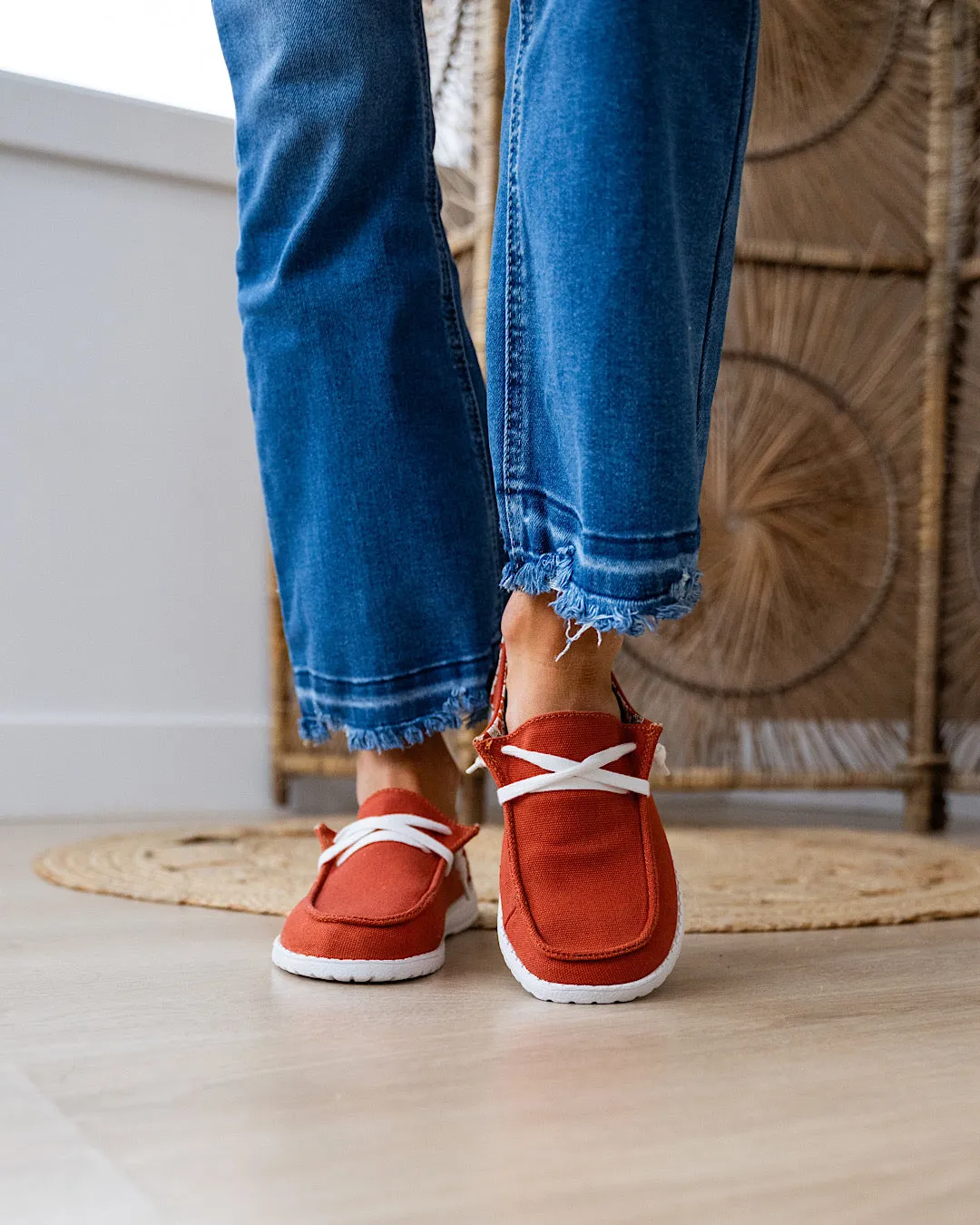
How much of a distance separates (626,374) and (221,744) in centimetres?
96

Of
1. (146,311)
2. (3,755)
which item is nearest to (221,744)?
(3,755)

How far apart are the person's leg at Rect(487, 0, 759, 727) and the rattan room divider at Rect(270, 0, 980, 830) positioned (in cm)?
72

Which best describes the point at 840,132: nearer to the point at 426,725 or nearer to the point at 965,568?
the point at 965,568

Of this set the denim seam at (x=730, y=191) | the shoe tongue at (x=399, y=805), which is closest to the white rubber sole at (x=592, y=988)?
the shoe tongue at (x=399, y=805)

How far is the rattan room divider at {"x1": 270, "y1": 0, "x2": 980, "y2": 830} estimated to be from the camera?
4.20 ft

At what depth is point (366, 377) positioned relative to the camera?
642 mm

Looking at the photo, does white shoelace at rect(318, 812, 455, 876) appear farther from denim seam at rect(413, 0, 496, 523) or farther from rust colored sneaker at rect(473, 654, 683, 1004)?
denim seam at rect(413, 0, 496, 523)

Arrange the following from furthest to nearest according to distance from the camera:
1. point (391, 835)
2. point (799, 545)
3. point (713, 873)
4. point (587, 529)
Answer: point (799, 545)
point (713, 873)
point (391, 835)
point (587, 529)

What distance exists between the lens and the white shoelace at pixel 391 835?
0.62 meters

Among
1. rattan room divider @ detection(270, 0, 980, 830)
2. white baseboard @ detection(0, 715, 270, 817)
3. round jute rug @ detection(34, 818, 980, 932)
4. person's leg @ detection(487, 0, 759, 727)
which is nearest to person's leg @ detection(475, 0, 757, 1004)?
person's leg @ detection(487, 0, 759, 727)

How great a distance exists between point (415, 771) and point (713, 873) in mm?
348

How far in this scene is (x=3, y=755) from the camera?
123cm

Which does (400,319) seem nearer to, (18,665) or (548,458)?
(548,458)

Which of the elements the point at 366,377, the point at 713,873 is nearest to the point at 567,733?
the point at 366,377
